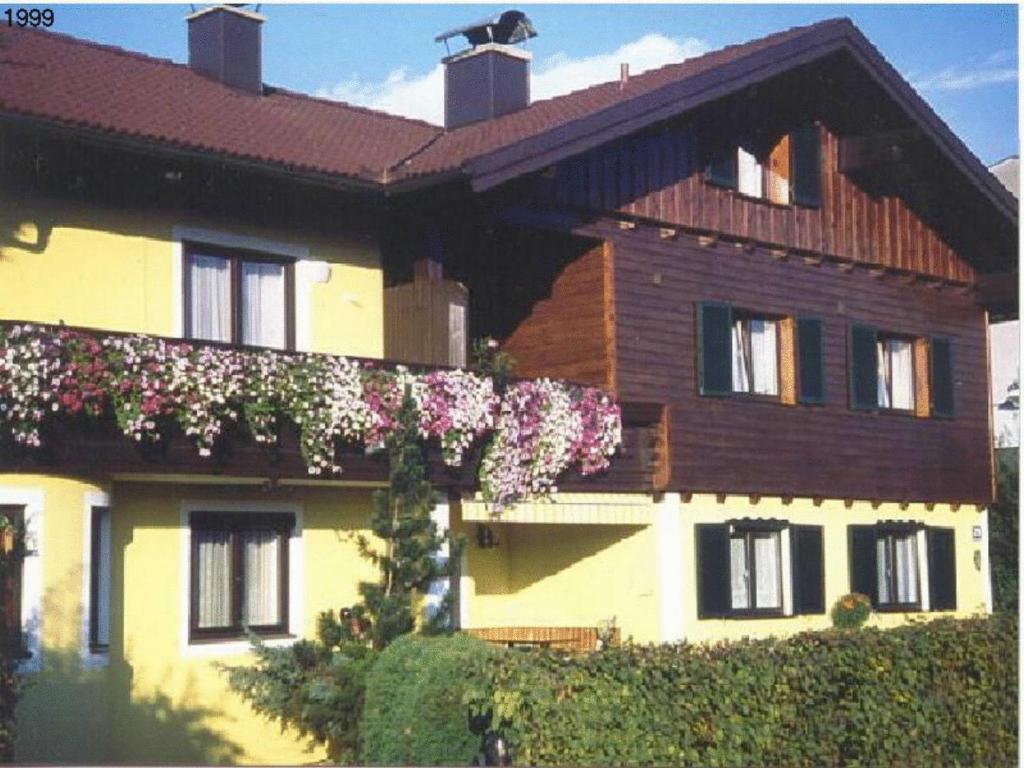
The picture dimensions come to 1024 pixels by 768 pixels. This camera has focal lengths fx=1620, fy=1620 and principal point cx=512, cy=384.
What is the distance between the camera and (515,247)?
20.2m

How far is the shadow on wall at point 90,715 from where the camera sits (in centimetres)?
1397

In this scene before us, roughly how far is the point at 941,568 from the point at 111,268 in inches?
520

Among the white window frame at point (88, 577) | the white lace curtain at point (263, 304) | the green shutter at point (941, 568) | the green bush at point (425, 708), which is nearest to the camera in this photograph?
the green bush at point (425, 708)

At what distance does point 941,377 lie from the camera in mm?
23859

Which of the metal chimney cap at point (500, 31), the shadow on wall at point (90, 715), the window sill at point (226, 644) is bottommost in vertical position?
the shadow on wall at point (90, 715)

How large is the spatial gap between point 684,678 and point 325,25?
7.79 meters

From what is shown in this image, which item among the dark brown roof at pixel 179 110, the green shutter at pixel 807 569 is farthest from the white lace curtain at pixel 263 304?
the green shutter at pixel 807 569

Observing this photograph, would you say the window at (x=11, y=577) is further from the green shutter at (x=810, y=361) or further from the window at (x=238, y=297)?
the green shutter at (x=810, y=361)

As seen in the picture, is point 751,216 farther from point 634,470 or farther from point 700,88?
point 634,470

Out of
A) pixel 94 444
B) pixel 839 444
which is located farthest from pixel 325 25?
pixel 839 444

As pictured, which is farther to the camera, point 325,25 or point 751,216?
point 751,216

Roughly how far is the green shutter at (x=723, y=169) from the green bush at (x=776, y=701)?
8020 millimetres

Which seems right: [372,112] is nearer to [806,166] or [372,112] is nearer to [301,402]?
[806,166]

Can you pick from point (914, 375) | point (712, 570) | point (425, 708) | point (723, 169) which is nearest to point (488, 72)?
point (723, 169)
